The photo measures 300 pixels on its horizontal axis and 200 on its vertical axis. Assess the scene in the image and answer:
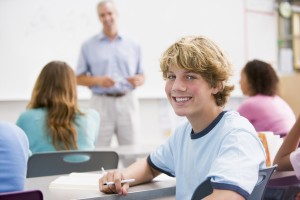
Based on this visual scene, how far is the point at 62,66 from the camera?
9.57 ft

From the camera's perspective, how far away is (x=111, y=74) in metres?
4.44

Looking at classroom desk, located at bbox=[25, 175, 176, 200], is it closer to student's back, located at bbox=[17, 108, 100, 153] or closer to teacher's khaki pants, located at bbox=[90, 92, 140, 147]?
student's back, located at bbox=[17, 108, 100, 153]

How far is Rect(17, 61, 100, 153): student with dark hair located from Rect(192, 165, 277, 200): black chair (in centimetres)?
143

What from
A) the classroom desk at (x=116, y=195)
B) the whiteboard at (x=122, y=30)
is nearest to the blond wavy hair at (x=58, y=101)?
the classroom desk at (x=116, y=195)

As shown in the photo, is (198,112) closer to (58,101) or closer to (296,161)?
(296,161)

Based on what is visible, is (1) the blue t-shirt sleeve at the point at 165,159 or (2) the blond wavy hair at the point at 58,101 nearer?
(1) the blue t-shirt sleeve at the point at 165,159

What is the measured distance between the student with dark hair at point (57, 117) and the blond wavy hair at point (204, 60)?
1194mm

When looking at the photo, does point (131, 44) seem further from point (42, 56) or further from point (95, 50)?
point (42, 56)

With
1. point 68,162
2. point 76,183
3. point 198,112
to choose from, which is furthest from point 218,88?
point 68,162

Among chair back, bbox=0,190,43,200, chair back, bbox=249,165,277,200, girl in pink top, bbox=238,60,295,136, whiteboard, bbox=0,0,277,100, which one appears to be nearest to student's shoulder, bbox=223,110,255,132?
chair back, bbox=249,165,277,200

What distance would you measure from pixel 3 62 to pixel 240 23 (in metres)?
3.00

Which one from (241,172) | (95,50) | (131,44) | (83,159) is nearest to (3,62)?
(95,50)

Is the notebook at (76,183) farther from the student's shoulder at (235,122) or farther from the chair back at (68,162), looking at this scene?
the student's shoulder at (235,122)

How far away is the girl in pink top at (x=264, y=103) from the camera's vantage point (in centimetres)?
329
